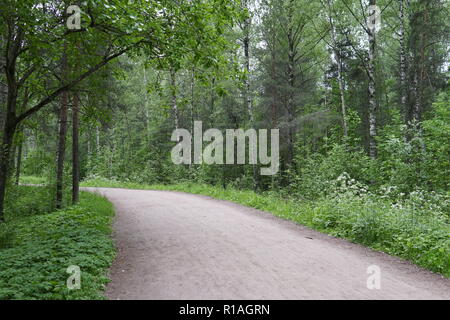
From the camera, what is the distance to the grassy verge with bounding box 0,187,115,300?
14.4 ft

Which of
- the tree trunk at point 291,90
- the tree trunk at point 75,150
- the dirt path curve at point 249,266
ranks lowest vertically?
the dirt path curve at point 249,266

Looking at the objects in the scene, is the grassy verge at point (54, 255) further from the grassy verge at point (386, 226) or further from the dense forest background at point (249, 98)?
the grassy verge at point (386, 226)

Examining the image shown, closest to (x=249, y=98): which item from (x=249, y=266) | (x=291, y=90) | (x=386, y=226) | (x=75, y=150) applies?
(x=291, y=90)

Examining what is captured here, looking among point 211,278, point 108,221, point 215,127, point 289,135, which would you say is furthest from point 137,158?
point 211,278

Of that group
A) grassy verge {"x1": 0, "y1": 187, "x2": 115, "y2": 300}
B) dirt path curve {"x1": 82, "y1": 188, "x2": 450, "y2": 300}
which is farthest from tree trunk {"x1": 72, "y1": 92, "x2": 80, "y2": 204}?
dirt path curve {"x1": 82, "y1": 188, "x2": 450, "y2": 300}

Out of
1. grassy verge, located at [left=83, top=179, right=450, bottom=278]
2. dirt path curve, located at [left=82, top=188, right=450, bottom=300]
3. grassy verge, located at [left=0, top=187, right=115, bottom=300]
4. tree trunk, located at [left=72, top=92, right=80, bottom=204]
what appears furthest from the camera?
tree trunk, located at [left=72, top=92, right=80, bottom=204]

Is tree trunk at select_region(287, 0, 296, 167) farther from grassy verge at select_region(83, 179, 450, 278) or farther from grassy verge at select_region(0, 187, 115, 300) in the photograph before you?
grassy verge at select_region(0, 187, 115, 300)

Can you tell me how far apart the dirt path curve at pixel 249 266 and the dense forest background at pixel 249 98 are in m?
1.13

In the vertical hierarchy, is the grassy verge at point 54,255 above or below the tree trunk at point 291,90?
below

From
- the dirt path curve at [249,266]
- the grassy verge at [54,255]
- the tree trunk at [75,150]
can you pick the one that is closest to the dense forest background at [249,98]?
the tree trunk at [75,150]

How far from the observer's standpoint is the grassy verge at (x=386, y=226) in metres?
6.07

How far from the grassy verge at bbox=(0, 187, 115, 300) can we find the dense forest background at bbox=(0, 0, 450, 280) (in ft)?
6.85

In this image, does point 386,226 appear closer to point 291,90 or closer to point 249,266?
point 249,266
